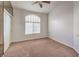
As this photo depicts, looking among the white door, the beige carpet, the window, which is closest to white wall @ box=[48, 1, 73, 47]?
the beige carpet

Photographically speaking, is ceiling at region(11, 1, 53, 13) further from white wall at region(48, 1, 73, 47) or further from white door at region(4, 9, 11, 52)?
white door at region(4, 9, 11, 52)

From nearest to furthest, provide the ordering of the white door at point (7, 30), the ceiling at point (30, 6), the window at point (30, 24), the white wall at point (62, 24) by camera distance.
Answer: the ceiling at point (30, 6), the window at point (30, 24), the white door at point (7, 30), the white wall at point (62, 24)

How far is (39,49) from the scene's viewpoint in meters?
2.46

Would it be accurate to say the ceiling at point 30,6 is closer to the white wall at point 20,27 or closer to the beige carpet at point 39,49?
the white wall at point 20,27

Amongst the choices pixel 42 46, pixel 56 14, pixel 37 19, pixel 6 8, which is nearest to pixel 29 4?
pixel 37 19

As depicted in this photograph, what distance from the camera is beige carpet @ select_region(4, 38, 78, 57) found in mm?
2269

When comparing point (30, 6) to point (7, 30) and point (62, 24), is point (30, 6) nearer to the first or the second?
point (7, 30)

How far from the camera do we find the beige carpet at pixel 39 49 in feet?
7.44

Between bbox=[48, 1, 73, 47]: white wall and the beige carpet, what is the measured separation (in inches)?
7.8

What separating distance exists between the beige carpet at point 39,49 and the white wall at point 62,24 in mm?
198

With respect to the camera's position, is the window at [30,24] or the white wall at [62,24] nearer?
the window at [30,24]

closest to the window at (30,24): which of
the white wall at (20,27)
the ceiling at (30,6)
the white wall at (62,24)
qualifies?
the white wall at (20,27)

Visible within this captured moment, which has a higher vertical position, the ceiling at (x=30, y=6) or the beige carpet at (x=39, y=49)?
the ceiling at (x=30, y=6)

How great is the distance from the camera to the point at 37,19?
7.38ft
